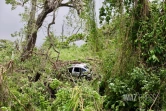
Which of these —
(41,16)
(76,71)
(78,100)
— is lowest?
(76,71)

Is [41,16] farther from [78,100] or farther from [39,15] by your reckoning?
[78,100]

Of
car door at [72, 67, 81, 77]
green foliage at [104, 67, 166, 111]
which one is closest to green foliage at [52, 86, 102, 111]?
green foliage at [104, 67, 166, 111]

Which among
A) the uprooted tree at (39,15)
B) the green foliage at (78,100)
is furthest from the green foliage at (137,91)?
the uprooted tree at (39,15)

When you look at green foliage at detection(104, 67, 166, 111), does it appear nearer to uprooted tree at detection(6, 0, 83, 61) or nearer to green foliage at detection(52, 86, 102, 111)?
green foliage at detection(52, 86, 102, 111)

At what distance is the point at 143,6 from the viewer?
6.77 metres

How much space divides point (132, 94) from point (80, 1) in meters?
10.1

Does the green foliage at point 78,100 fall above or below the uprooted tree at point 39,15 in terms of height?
below

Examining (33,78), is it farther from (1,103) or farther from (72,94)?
(72,94)

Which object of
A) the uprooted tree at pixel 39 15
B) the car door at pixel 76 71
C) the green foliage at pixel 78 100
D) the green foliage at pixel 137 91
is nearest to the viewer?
the green foliage at pixel 78 100

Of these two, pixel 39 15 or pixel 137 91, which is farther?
pixel 39 15

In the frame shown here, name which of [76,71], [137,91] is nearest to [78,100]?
[137,91]

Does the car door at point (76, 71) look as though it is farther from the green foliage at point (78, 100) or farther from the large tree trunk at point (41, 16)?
the green foliage at point (78, 100)

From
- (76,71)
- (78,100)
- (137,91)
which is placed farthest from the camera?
(76,71)

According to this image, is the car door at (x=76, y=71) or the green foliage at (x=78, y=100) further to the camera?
the car door at (x=76, y=71)
